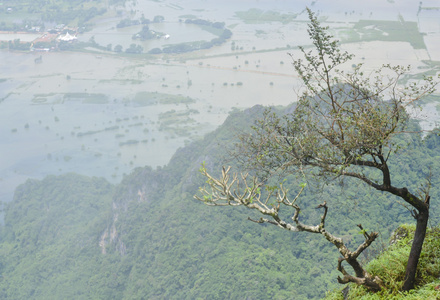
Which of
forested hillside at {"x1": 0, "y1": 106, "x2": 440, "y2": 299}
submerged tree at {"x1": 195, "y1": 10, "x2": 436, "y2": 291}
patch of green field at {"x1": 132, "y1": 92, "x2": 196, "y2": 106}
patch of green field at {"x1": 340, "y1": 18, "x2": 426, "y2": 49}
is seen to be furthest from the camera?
patch of green field at {"x1": 132, "y1": 92, "x2": 196, "y2": 106}

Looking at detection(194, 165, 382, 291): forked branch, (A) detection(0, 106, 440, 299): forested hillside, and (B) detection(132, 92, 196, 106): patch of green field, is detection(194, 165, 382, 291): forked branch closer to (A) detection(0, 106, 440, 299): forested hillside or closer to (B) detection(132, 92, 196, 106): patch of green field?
(A) detection(0, 106, 440, 299): forested hillside

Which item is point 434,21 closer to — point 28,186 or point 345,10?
point 345,10

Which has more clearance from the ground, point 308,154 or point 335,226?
point 308,154

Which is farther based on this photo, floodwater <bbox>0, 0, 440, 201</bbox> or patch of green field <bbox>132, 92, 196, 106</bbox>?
patch of green field <bbox>132, 92, 196, 106</bbox>

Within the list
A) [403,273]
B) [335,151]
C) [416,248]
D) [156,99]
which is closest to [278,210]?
[335,151]

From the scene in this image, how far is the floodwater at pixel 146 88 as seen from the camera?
3569 centimetres

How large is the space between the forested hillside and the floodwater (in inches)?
202

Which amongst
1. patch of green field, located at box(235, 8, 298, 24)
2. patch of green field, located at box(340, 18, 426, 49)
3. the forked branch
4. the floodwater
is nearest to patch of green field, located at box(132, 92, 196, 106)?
the floodwater

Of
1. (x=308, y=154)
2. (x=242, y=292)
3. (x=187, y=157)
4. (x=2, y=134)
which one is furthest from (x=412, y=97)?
(x=2, y=134)

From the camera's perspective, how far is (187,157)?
89.4ft

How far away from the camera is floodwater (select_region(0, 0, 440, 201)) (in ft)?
117

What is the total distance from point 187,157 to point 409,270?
2361cm

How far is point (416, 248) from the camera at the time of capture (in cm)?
384

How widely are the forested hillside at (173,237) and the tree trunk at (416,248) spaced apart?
12.5ft
